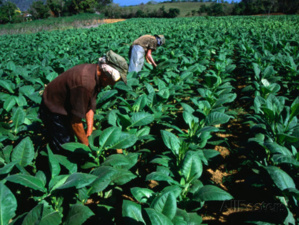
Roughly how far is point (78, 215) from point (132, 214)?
16.4 inches

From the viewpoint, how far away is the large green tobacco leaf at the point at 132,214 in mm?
1445

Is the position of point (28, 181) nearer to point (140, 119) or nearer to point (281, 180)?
point (140, 119)

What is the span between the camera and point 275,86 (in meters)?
3.61

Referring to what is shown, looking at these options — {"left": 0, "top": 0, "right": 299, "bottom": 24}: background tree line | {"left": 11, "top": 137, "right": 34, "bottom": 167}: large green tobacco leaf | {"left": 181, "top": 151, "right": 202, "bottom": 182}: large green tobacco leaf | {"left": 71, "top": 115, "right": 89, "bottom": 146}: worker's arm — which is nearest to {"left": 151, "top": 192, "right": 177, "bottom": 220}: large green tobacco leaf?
{"left": 181, "top": 151, "right": 202, "bottom": 182}: large green tobacco leaf

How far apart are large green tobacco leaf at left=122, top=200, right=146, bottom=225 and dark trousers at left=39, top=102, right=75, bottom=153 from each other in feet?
4.66

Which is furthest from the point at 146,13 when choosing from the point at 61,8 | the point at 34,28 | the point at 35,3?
the point at 34,28

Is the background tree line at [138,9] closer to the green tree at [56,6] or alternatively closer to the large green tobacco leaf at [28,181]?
the green tree at [56,6]

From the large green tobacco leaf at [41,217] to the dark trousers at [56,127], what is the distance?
97cm

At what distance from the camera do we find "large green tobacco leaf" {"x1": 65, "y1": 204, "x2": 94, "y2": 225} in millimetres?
1504

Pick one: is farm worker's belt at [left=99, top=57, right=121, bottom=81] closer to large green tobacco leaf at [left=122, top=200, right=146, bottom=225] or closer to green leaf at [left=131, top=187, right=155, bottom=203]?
green leaf at [left=131, top=187, right=155, bottom=203]

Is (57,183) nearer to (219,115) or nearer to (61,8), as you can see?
(219,115)

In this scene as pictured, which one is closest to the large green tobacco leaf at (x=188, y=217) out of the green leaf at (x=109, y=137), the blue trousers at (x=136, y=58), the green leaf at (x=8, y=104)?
the green leaf at (x=109, y=137)

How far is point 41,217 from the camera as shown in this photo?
1313 mm

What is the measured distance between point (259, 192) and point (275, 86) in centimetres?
215
